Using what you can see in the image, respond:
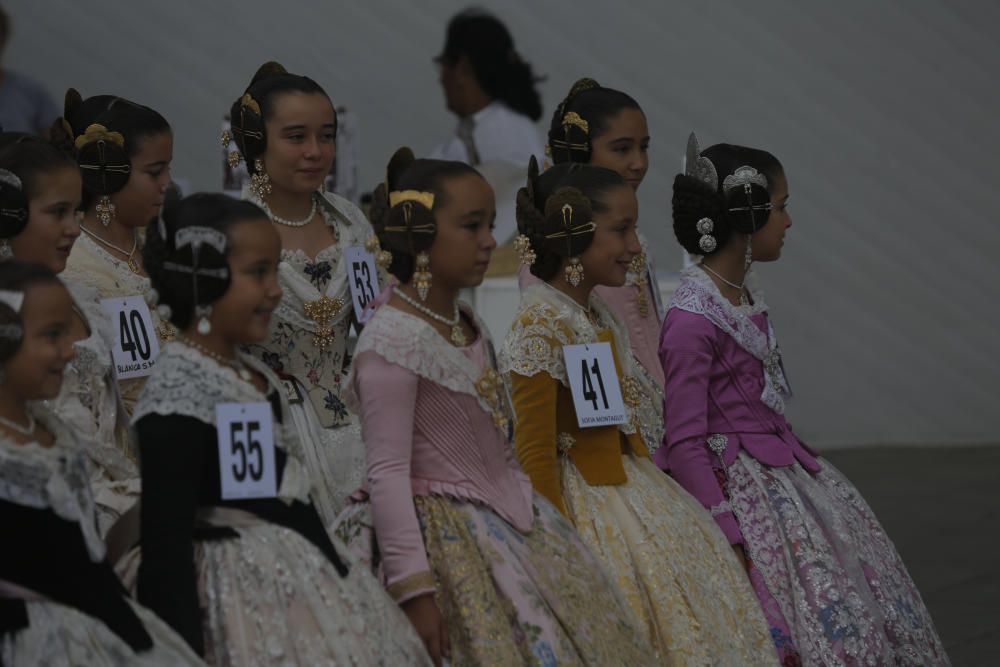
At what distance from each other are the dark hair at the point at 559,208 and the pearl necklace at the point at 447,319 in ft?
1.66

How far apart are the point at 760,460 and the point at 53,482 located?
7.30 feet

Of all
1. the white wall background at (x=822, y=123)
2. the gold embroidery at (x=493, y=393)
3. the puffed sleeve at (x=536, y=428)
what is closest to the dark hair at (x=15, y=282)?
the gold embroidery at (x=493, y=393)

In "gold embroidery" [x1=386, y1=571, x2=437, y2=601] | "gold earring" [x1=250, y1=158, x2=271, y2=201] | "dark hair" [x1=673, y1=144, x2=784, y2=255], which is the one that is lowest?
"gold embroidery" [x1=386, y1=571, x2=437, y2=601]

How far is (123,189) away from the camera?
4852 mm

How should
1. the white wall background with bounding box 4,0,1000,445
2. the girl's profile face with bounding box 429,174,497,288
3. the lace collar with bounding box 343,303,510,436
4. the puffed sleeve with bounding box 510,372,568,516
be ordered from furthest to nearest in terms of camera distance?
the white wall background with bounding box 4,0,1000,445
the puffed sleeve with bounding box 510,372,568,516
the girl's profile face with bounding box 429,174,497,288
the lace collar with bounding box 343,303,510,436

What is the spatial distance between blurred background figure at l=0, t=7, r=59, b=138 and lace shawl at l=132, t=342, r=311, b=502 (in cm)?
455

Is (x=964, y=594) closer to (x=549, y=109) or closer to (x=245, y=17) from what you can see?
(x=549, y=109)

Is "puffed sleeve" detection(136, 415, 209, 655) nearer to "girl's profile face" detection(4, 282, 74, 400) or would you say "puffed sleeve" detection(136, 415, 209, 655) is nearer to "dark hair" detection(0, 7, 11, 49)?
"girl's profile face" detection(4, 282, 74, 400)

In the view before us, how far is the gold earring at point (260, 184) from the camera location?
193 inches

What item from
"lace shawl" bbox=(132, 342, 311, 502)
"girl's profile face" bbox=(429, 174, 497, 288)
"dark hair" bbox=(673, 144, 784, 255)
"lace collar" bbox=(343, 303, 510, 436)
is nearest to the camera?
"lace shawl" bbox=(132, 342, 311, 502)

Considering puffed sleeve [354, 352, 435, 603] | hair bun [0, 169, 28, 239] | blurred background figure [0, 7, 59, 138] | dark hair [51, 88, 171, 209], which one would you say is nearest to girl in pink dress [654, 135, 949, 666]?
puffed sleeve [354, 352, 435, 603]

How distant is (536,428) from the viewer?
439cm

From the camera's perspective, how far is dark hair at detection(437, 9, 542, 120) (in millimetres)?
9047

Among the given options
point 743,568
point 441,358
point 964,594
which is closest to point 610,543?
point 743,568
